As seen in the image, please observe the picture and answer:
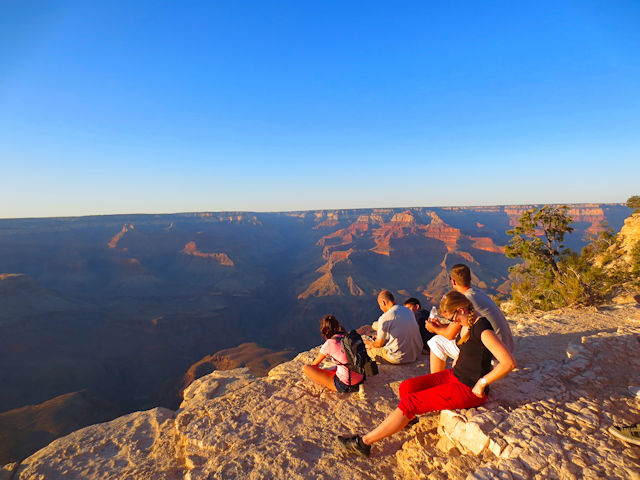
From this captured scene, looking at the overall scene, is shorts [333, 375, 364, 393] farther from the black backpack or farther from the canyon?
the canyon

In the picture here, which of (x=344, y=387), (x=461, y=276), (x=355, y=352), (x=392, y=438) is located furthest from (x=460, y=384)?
(x=344, y=387)

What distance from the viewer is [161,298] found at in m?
54.6

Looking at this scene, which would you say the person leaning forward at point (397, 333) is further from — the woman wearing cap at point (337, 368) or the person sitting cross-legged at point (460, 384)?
the person sitting cross-legged at point (460, 384)

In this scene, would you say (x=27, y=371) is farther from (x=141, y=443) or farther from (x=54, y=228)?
(x=54, y=228)

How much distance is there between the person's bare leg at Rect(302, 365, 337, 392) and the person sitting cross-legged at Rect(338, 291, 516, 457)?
1140mm

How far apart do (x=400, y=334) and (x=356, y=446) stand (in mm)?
1837

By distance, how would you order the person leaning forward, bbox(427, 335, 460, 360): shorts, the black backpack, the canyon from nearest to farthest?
bbox(427, 335, 460, 360): shorts, the black backpack, the person leaning forward, the canyon

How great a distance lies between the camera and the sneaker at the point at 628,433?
2176 millimetres

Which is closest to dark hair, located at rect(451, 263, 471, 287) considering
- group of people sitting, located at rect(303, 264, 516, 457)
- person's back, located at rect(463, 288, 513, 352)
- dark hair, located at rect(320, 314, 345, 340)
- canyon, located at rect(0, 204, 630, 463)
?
group of people sitting, located at rect(303, 264, 516, 457)

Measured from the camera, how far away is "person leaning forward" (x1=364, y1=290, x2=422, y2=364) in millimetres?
4145

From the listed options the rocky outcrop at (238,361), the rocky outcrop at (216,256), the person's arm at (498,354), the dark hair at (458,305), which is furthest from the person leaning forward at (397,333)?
the rocky outcrop at (216,256)

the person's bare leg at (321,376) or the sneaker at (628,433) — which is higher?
the sneaker at (628,433)

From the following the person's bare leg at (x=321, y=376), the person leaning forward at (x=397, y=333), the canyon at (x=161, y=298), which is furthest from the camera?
the canyon at (x=161, y=298)

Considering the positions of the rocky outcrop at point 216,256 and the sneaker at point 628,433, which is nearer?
the sneaker at point 628,433
